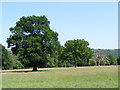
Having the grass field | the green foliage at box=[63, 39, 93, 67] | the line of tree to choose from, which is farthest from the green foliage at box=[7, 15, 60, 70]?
the green foliage at box=[63, 39, 93, 67]

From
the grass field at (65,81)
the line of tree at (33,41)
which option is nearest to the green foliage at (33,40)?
the line of tree at (33,41)

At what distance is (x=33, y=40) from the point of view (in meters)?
52.1

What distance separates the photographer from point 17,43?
172 feet

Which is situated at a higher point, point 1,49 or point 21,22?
point 21,22

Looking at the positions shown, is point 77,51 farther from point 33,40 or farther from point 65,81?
point 65,81

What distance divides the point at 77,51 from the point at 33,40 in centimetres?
4867

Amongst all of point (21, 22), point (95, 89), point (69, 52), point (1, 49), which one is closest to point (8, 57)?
point (1, 49)

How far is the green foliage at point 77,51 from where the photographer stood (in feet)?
326

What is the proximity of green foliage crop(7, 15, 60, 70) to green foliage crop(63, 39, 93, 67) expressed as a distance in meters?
44.6

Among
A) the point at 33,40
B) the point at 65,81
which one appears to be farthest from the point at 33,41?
the point at 65,81

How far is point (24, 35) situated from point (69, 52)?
46980mm

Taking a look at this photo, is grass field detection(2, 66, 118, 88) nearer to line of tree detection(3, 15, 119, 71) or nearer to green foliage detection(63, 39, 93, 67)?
line of tree detection(3, 15, 119, 71)

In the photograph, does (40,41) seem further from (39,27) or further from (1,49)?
(1,49)

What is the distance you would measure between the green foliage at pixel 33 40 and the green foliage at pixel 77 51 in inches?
1755
